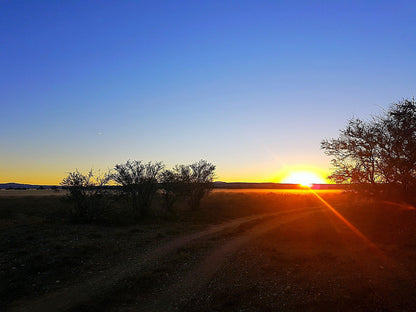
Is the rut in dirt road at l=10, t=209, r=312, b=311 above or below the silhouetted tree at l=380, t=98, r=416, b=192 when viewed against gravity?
below

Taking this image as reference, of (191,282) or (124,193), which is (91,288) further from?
(124,193)

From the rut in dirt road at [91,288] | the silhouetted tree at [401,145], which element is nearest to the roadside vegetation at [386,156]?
the silhouetted tree at [401,145]

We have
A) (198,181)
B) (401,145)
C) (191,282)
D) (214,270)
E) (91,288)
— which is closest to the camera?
(91,288)

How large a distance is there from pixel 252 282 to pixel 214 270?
1.79 meters

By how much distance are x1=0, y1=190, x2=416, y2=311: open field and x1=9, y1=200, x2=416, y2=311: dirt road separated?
27 mm

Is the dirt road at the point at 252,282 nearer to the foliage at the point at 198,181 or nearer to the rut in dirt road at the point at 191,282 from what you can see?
the rut in dirt road at the point at 191,282

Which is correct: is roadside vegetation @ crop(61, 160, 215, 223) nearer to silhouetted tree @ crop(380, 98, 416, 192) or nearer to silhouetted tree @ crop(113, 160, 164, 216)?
silhouetted tree @ crop(113, 160, 164, 216)

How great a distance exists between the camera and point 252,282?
363 inches

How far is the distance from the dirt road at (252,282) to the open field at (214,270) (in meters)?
0.03

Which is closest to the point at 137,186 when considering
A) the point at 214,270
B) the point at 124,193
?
the point at 124,193

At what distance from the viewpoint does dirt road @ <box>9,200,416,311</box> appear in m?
7.62

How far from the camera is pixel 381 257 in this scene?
36.5ft

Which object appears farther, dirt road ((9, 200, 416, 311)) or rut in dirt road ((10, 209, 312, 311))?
rut in dirt road ((10, 209, 312, 311))

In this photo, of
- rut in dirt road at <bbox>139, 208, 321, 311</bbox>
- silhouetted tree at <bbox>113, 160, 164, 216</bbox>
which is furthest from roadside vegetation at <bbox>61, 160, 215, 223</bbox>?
rut in dirt road at <bbox>139, 208, 321, 311</bbox>
